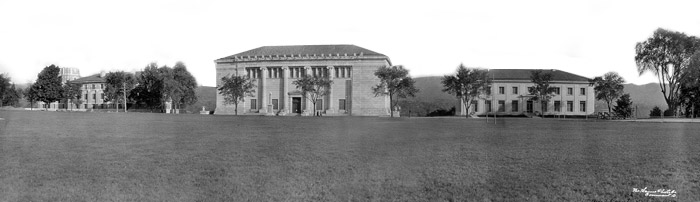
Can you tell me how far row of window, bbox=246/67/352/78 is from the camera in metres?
68.2

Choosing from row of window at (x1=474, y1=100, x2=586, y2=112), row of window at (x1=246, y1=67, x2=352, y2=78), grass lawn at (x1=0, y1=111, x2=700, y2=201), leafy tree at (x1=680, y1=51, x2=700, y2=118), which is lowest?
grass lawn at (x1=0, y1=111, x2=700, y2=201)

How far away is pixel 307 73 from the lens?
67.4 meters

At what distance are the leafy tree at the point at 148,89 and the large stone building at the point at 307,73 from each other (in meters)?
14.2

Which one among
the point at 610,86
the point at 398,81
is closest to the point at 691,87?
the point at 610,86

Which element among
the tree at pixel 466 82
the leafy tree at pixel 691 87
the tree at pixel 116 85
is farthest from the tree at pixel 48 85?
the leafy tree at pixel 691 87

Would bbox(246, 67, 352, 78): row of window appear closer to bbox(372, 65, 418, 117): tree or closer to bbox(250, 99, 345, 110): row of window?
bbox(250, 99, 345, 110): row of window

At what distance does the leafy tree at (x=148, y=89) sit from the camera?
7850cm

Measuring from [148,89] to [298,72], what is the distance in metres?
32.2

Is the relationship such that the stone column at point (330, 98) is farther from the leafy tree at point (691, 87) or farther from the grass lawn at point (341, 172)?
the grass lawn at point (341, 172)

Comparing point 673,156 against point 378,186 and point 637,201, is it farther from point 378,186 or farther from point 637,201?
point 378,186

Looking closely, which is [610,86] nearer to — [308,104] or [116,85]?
[308,104]

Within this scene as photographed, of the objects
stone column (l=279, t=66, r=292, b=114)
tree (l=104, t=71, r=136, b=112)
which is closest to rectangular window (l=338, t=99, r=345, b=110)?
stone column (l=279, t=66, r=292, b=114)

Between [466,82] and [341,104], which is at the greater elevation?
[466,82]

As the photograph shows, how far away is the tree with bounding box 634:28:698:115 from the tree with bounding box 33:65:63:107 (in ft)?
288
